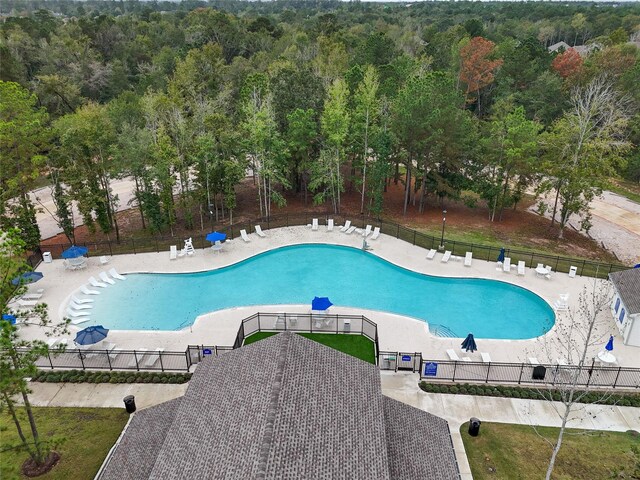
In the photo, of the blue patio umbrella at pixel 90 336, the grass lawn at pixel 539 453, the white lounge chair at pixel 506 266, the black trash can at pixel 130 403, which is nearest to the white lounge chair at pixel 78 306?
the blue patio umbrella at pixel 90 336

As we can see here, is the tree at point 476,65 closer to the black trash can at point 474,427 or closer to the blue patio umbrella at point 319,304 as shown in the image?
the blue patio umbrella at point 319,304

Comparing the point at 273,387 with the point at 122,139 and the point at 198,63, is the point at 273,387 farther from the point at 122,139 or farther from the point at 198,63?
the point at 198,63

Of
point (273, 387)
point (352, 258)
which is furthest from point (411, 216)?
point (273, 387)

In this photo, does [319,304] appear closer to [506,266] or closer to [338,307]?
[338,307]

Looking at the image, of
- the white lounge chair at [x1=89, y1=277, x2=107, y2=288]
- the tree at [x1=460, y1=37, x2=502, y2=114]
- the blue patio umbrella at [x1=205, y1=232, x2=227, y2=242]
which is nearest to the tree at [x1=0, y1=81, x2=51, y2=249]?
the white lounge chair at [x1=89, y1=277, x2=107, y2=288]

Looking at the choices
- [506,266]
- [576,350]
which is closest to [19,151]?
[506,266]

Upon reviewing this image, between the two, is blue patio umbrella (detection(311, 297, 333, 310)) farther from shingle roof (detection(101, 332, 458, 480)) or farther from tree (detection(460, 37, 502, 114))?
tree (detection(460, 37, 502, 114))
